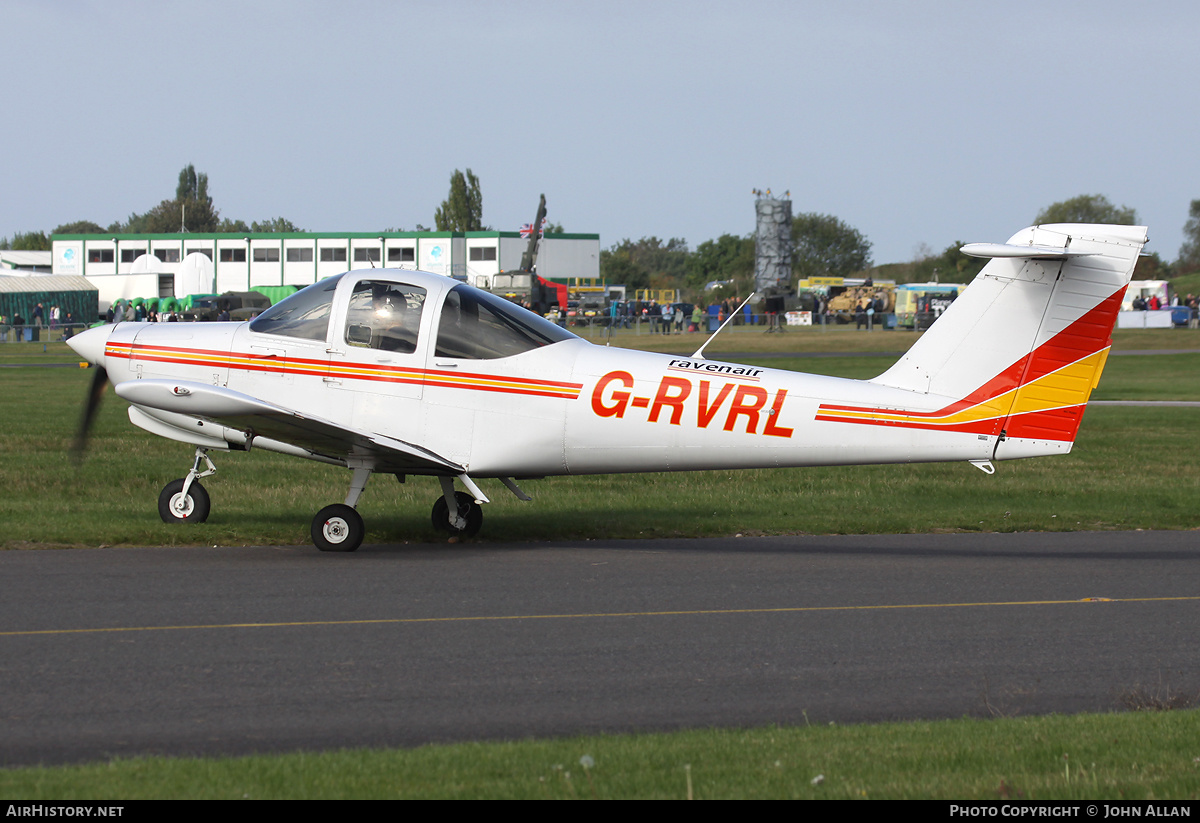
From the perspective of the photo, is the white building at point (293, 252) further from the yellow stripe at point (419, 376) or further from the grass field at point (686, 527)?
the yellow stripe at point (419, 376)

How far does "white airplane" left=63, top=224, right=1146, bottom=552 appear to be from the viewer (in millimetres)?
9469

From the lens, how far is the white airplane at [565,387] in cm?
947

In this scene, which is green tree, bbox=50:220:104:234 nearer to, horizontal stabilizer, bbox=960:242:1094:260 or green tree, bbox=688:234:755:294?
green tree, bbox=688:234:755:294

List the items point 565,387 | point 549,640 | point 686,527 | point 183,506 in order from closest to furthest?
point 549,640, point 565,387, point 183,506, point 686,527

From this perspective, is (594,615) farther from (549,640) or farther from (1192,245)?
(1192,245)

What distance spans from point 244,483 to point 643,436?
648cm

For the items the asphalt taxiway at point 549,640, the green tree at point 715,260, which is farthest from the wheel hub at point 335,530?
the green tree at point 715,260

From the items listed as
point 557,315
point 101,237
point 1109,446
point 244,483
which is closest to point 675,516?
point 244,483

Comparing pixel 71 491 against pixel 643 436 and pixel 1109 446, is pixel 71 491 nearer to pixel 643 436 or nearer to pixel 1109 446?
pixel 643 436

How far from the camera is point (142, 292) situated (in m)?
78.8

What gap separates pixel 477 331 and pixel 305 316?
1553 millimetres

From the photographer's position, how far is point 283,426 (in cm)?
970

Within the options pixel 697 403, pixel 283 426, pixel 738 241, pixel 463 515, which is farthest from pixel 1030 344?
pixel 738 241

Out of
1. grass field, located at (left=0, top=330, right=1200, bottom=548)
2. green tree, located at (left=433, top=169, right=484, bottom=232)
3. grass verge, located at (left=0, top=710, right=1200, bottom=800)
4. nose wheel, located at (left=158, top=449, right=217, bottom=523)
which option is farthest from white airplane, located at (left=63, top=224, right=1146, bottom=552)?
green tree, located at (left=433, top=169, right=484, bottom=232)
